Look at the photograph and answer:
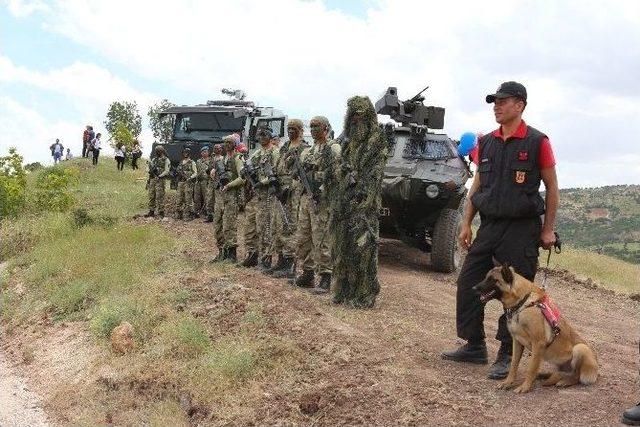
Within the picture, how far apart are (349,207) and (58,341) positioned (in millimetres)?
4266

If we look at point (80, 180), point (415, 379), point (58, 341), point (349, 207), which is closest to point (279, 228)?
point (349, 207)

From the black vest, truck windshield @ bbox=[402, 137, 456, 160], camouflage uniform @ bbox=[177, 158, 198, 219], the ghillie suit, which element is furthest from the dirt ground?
camouflage uniform @ bbox=[177, 158, 198, 219]

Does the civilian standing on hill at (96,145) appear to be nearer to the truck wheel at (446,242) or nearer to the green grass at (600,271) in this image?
the green grass at (600,271)

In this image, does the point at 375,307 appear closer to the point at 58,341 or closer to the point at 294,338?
the point at 294,338

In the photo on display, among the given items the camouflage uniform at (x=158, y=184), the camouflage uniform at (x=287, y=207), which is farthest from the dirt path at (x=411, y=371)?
the camouflage uniform at (x=158, y=184)

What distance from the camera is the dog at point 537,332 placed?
4.57 meters

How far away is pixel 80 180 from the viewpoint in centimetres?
2222

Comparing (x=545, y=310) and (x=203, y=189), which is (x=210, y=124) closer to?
(x=203, y=189)

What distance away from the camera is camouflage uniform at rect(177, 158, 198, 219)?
1364cm

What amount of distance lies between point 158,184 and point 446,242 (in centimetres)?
687

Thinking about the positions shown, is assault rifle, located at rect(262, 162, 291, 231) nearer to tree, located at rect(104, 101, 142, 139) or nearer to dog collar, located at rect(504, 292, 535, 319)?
dog collar, located at rect(504, 292, 535, 319)

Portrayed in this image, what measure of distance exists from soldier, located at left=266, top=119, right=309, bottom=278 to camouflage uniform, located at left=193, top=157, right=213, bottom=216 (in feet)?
14.7

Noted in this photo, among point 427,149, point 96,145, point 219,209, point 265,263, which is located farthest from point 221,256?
point 96,145

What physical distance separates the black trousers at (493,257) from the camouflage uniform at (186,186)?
900cm
